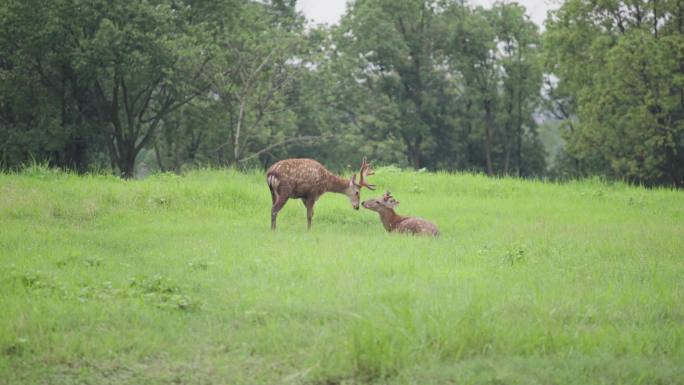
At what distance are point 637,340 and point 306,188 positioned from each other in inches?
298

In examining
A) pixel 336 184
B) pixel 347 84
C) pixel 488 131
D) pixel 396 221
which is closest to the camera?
pixel 396 221

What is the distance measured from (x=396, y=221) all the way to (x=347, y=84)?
36.4 m

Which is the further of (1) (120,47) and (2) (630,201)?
(1) (120,47)

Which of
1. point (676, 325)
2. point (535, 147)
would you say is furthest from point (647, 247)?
point (535, 147)

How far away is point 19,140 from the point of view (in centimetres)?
3153

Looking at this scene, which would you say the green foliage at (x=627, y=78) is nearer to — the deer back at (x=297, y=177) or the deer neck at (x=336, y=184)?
the deer neck at (x=336, y=184)

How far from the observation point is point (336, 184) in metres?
15.1

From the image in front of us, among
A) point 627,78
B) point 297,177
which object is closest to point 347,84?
point 627,78

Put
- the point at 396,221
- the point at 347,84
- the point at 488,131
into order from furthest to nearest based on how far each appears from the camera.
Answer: the point at 488,131, the point at 347,84, the point at 396,221

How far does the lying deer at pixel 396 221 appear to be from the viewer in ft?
45.2

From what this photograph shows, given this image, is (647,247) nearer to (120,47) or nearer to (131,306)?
(131,306)

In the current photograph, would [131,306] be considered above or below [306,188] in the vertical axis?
below

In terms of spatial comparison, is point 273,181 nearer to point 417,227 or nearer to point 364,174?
point 364,174

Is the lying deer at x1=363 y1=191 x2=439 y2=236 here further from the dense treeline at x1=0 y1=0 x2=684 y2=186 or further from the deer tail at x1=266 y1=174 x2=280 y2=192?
the dense treeline at x1=0 y1=0 x2=684 y2=186
